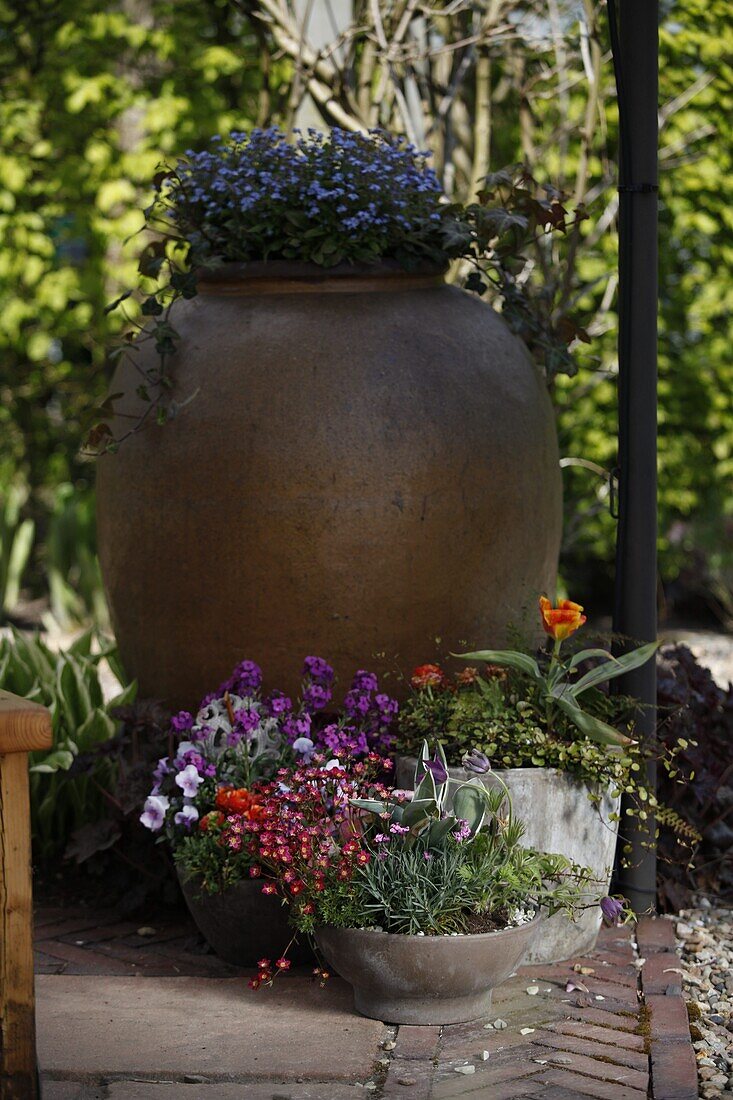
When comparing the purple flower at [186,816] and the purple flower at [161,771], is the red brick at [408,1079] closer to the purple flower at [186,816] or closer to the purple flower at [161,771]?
the purple flower at [186,816]

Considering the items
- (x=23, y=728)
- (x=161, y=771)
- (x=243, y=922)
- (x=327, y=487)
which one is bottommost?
(x=243, y=922)

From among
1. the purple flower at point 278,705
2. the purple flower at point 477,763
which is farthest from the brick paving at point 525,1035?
the purple flower at point 278,705

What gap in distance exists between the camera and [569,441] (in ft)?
22.3

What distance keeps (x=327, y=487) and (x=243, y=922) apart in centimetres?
104

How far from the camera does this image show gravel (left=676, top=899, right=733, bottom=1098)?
8.30 feet

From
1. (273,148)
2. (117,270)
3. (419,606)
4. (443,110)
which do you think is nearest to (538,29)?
(443,110)

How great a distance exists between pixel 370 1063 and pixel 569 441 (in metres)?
Answer: 4.70

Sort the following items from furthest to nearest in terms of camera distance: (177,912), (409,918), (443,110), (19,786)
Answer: (443,110)
(177,912)
(409,918)
(19,786)

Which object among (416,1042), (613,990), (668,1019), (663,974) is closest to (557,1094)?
(416,1042)

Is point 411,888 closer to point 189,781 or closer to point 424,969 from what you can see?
point 424,969

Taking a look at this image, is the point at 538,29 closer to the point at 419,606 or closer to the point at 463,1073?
the point at 419,606

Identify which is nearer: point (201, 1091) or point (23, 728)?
point (23, 728)

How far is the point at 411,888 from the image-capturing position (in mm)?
2607

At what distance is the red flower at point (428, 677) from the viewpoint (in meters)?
3.17
